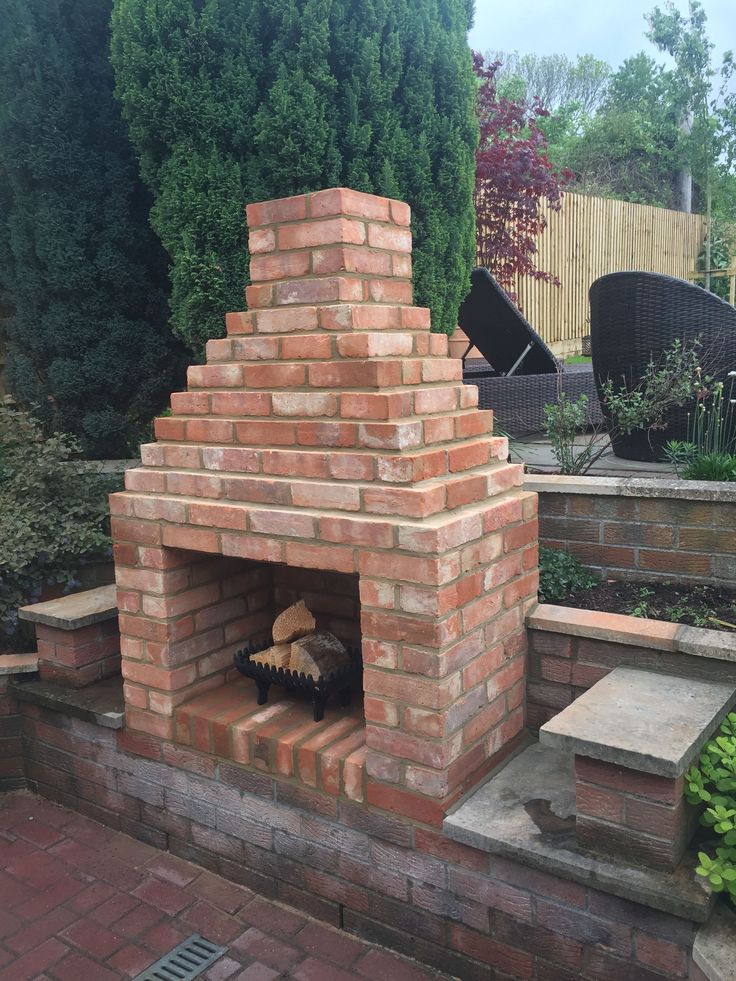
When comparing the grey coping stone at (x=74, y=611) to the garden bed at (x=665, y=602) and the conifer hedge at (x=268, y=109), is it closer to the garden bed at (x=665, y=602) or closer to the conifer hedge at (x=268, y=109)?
the conifer hedge at (x=268, y=109)

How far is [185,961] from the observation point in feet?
7.80

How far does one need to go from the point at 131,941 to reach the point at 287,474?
1.55m

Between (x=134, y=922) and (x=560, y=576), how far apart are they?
1965 mm

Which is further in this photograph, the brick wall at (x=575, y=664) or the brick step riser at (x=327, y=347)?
the brick wall at (x=575, y=664)

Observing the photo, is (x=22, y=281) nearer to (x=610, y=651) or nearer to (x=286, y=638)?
(x=286, y=638)

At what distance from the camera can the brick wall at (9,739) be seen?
344cm

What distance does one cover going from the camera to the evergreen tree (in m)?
4.23

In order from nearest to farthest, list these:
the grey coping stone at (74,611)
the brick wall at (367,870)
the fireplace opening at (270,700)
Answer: the brick wall at (367,870), the fireplace opening at (270,700), the grey coping stone at (74,611)

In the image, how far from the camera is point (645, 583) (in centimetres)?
316

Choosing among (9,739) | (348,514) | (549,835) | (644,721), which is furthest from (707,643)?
(9,739)

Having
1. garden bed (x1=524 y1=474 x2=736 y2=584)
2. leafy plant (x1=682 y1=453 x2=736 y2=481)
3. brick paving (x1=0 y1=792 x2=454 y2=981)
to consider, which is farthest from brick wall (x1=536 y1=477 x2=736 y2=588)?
brick paving (x1=0 y1=792 x2=454 y2=981)

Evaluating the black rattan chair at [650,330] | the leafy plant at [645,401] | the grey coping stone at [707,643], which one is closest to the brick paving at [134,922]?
the grey coping stone at [707,643]

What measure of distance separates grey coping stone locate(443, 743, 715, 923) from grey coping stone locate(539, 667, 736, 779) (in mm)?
280

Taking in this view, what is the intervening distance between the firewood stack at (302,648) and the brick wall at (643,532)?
42.7 inches
